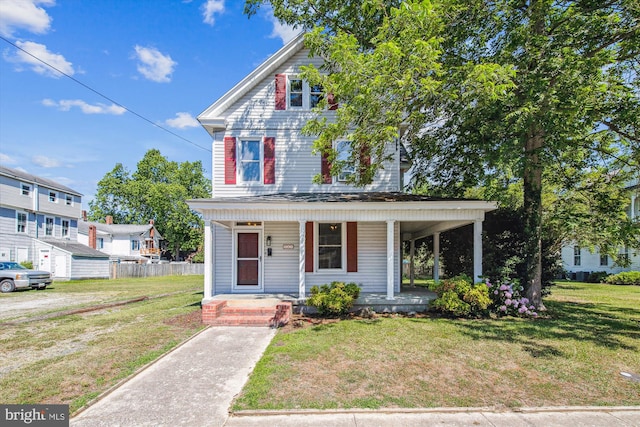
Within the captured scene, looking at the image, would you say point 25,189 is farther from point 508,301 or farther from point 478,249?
point 508,301

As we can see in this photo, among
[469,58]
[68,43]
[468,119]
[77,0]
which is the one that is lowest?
[468,119]

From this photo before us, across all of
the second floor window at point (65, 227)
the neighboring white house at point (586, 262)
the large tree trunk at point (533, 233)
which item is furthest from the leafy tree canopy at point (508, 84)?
the second floor window at point (65, 227)

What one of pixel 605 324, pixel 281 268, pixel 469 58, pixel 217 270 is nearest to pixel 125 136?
pixel 217 270

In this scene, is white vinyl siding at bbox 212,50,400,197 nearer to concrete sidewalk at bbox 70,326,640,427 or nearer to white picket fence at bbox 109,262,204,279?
concrete sidewalk at bbox 70,326,640,427

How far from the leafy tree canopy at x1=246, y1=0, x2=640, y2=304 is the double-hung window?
10.3ft

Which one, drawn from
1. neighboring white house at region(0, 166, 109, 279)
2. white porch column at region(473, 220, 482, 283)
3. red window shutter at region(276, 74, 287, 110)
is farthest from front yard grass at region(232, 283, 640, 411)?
neighboring white house at region(0, 166, 109, 279)

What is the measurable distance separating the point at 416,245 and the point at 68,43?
56.9ft

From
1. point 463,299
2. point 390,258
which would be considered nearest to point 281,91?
point 390,258

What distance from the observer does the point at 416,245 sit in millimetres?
18609

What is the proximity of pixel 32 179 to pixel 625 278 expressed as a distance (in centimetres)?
4105

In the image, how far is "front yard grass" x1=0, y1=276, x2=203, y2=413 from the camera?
471 centimetres

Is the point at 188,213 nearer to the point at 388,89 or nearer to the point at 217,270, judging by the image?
the point at 217,270

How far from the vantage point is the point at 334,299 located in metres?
9.15

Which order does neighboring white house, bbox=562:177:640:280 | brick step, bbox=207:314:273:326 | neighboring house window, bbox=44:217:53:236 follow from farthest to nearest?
neighboring house window, bbox=44:217:53:236
neighboring white house, bbox=562:177:640:280
brick step, bbox=207:314:273:326
